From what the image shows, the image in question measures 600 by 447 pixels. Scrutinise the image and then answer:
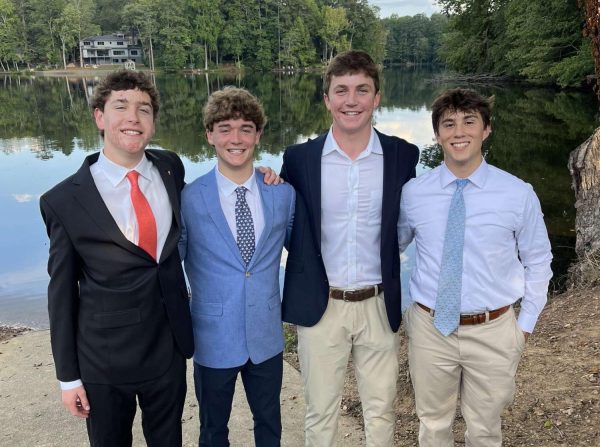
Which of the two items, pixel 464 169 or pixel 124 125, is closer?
pixel 124 125

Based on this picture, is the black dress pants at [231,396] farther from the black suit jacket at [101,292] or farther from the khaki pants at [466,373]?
the khaki pants at [466,373]

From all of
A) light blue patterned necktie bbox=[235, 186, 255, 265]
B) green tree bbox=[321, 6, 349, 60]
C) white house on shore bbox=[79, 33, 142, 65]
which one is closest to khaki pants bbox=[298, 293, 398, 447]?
light blue patterned necktie bbox=[235, 186, 255, 265]

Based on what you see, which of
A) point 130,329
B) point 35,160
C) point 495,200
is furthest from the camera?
point 35,160

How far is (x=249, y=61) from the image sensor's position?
245ft

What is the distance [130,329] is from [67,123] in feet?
79.4

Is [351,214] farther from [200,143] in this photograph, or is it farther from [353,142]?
[200,143]

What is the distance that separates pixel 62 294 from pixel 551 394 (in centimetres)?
307

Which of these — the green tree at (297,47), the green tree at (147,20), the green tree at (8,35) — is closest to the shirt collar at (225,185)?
the green tree at (147,20)

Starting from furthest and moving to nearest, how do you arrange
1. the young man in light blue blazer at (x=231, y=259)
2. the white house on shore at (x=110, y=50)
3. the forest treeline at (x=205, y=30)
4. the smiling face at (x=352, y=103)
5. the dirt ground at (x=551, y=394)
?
1. the white house on shore at (x=110, y=50)
2. the forest treeline at (x=205, y=30)
3. the dirt ground at (x=551, y=394)
4. the smiling face at (x=352, y=103)
5. the young man in light blue blazer at (x=231, y=259)

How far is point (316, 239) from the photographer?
267 centimetres

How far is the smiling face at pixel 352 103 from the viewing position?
263 cm

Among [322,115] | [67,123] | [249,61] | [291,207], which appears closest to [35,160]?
[67,123]

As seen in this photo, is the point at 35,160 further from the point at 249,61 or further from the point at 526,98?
the point at 249,61

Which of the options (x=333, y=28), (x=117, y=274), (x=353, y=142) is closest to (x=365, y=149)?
(x=353, y=142)
